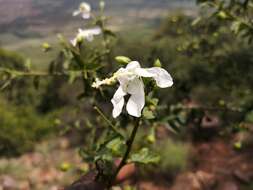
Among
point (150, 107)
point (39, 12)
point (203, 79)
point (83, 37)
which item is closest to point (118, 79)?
point (150, 107)

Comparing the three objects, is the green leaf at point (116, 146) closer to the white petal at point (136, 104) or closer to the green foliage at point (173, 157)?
the white petal at point (136, 104)

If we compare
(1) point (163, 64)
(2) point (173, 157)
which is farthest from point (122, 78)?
(2) point (173, 157)

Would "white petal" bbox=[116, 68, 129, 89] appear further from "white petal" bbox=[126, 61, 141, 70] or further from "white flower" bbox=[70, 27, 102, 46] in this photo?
"white flower" bbox=[70, 27, 102, 46]

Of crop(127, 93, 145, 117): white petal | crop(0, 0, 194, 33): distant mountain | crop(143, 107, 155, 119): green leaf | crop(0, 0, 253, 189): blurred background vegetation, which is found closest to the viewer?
crop(127, 93, 145, 117): white petal

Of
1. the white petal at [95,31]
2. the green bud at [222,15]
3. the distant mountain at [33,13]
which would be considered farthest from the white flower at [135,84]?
the distant mountain at [33,13]

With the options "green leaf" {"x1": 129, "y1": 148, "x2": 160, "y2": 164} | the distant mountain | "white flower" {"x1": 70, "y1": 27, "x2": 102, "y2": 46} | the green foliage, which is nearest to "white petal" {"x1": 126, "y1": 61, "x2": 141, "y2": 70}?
"green leaf" {"x1": 129, "y1": 148, "x2": 160, "y2": 164}

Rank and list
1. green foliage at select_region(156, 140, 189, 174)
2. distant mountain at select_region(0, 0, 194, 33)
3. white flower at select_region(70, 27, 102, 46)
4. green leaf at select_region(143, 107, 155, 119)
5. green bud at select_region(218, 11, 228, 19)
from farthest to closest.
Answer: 1. green foliage at select_region(156, 140, 189, 174)
2. distant mountain at select_region(0, 0, 194, 33)
3. green bud at select_region(218, 11, 228, 19)
4. white flower at select_region(70, 27, 102, 46)
5. green leaf at select_region(143, 107, 155, 119)

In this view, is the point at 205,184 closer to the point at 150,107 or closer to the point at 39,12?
the point at 39,12

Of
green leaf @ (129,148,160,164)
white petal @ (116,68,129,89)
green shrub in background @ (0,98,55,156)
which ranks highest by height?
white petal @ (116,68,129,89)

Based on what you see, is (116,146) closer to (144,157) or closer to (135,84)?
(144,157)
